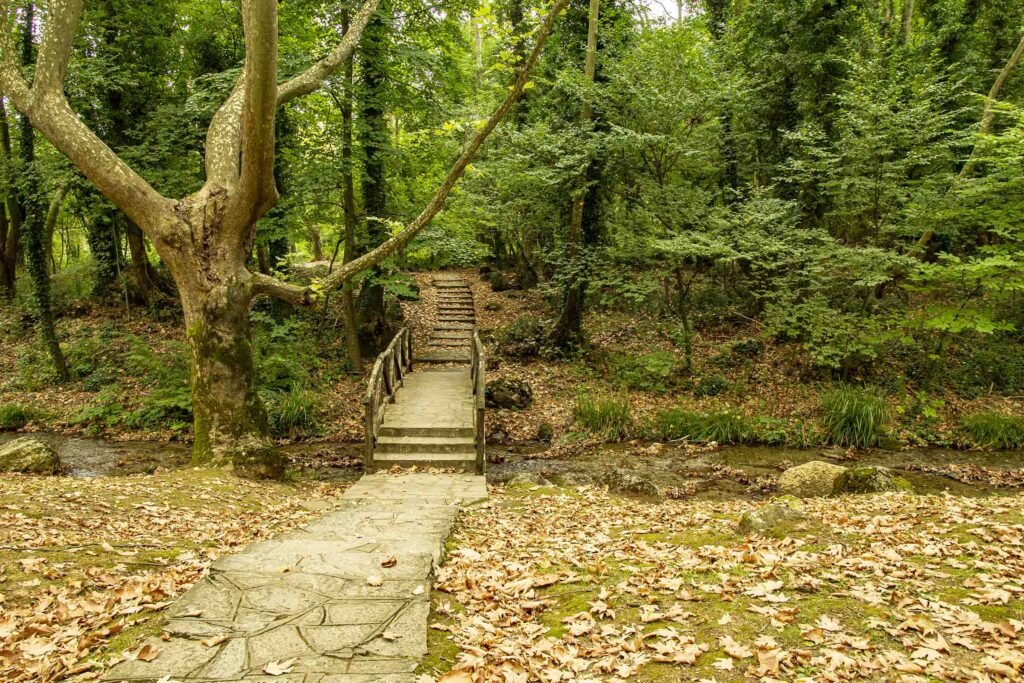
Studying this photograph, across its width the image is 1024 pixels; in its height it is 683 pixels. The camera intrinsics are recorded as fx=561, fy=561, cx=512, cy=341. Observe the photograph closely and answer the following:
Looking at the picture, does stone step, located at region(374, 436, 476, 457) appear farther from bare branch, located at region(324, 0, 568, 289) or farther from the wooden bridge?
bare branch, located at region(324, 0, 568, 289)

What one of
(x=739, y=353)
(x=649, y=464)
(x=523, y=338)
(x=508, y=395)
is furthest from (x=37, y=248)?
(x=739, y=353)

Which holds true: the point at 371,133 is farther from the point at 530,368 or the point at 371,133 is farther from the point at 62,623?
the point at 62,623

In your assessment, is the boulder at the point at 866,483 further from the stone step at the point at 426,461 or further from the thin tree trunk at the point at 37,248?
the thin tree trunk at the point at 37,248

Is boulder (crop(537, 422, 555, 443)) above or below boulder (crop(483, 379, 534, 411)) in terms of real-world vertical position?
below

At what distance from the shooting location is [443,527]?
5.59 meters

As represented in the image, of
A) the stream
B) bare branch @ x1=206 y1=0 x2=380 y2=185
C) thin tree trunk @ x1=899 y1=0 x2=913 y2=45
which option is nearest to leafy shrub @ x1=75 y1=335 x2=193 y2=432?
the stream

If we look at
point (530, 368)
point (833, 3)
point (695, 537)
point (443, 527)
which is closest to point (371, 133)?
point (530, 368)

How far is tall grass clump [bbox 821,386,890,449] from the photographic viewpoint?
12281 mm

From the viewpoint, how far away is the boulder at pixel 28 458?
29.3 feet

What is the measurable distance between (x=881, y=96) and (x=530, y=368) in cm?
1110

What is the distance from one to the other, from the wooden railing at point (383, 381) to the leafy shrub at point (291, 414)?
2.38 meters

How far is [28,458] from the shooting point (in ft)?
30.1

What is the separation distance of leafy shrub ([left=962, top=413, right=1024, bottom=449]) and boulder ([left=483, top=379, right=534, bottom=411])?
9.90 meters

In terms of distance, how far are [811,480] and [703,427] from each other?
154 inches
